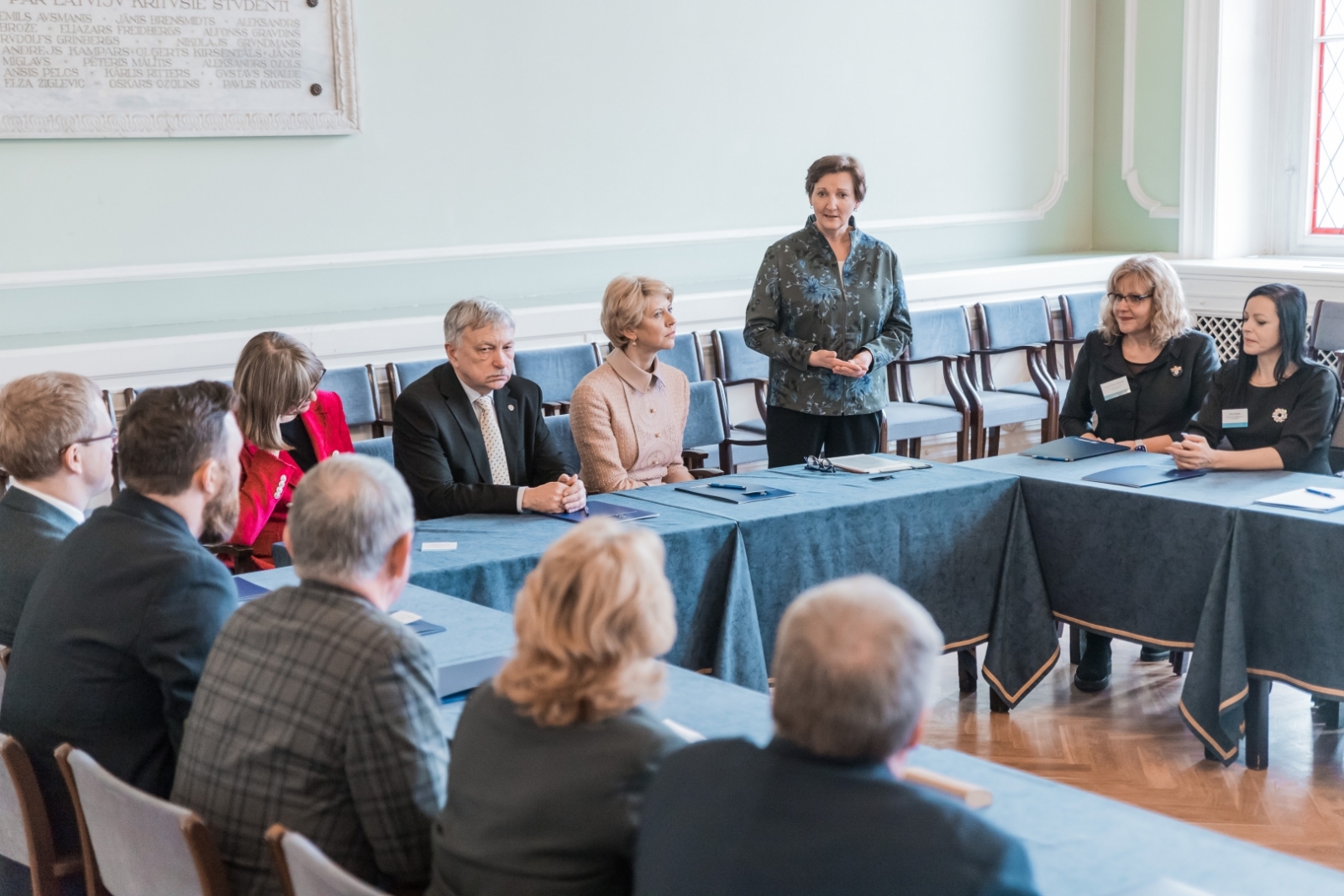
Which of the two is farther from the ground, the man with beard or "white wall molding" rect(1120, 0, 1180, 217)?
"white wall molding" rect(1120, 0, 1180, 217)

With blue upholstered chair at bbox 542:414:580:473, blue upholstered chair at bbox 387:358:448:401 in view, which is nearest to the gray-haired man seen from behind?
Answer: blue upholstered chair at bbox 542:414:580:473

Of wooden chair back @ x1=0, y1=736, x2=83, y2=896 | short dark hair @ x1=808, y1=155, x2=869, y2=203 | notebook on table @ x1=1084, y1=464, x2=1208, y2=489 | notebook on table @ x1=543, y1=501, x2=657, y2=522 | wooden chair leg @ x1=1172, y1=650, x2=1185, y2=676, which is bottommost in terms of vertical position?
wooden chair leg @ x1=1172, y1=650, x2=1185, y2=676

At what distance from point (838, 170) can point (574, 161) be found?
211cm

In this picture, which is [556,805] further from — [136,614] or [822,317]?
[822,317]

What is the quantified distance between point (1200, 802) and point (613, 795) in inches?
91.7

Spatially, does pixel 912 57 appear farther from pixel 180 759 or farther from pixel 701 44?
pixel 180 759

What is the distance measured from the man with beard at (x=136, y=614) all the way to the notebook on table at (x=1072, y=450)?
2.65 meters

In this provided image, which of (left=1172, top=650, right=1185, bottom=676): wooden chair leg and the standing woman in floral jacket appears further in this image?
the standing woman in floral jacket

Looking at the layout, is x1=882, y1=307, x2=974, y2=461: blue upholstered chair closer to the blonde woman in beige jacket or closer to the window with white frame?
the blonde woman in beige jacket

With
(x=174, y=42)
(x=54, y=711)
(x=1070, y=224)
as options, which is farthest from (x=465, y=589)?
(x=1070, y=224)

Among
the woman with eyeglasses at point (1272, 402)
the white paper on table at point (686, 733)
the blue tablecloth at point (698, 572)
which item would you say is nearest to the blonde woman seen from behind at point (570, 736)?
the white paper on table at point (686, 733)

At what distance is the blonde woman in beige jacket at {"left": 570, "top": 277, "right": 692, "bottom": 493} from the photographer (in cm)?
392

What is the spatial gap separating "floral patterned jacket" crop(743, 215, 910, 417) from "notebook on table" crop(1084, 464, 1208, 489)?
890mm

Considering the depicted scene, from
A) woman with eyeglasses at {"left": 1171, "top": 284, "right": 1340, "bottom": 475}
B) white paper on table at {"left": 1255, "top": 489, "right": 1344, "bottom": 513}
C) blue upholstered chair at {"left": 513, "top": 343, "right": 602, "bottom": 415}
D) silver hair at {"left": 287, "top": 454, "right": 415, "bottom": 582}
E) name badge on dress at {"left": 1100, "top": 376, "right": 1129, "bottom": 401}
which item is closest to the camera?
silver hair at {"left": 287, "top": 454, "right": 415, "bottom": 582}
